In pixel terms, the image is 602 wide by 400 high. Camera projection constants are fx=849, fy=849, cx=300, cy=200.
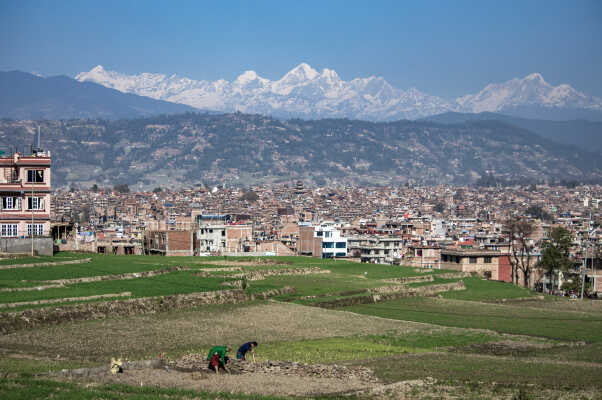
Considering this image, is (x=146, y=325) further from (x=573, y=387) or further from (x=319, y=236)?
(x=319, y=236)

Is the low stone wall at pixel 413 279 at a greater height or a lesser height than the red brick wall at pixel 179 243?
lesser

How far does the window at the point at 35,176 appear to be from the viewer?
176ft

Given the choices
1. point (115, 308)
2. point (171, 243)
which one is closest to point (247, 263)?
point (171, 243)

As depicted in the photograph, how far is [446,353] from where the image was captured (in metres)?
30.3

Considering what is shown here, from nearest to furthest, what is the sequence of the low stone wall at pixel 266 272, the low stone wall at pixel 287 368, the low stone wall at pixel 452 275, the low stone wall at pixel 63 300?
the low stone wall at pixel 287 368
the low stone wall at pixel 63 300
the low stone wall at pixel 266 272
the low stone wall at pixel 452 275

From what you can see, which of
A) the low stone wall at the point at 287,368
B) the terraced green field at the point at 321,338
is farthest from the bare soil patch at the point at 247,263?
the low stone wall at the point at 287,368

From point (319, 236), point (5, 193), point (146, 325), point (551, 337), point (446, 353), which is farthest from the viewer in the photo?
point (319, 236)

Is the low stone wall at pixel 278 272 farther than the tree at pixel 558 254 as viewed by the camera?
No

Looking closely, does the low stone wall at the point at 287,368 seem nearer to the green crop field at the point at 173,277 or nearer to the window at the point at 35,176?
the green crop field at the point at 173,277

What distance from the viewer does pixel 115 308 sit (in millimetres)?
35094

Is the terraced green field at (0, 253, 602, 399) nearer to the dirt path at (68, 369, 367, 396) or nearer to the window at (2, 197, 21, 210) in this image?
the dirt path at (68, 369, 367, 396)

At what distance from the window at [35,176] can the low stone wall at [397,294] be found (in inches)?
823

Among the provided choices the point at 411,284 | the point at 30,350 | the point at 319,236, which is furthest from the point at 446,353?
the point at 319,236

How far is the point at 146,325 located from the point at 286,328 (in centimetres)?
573
